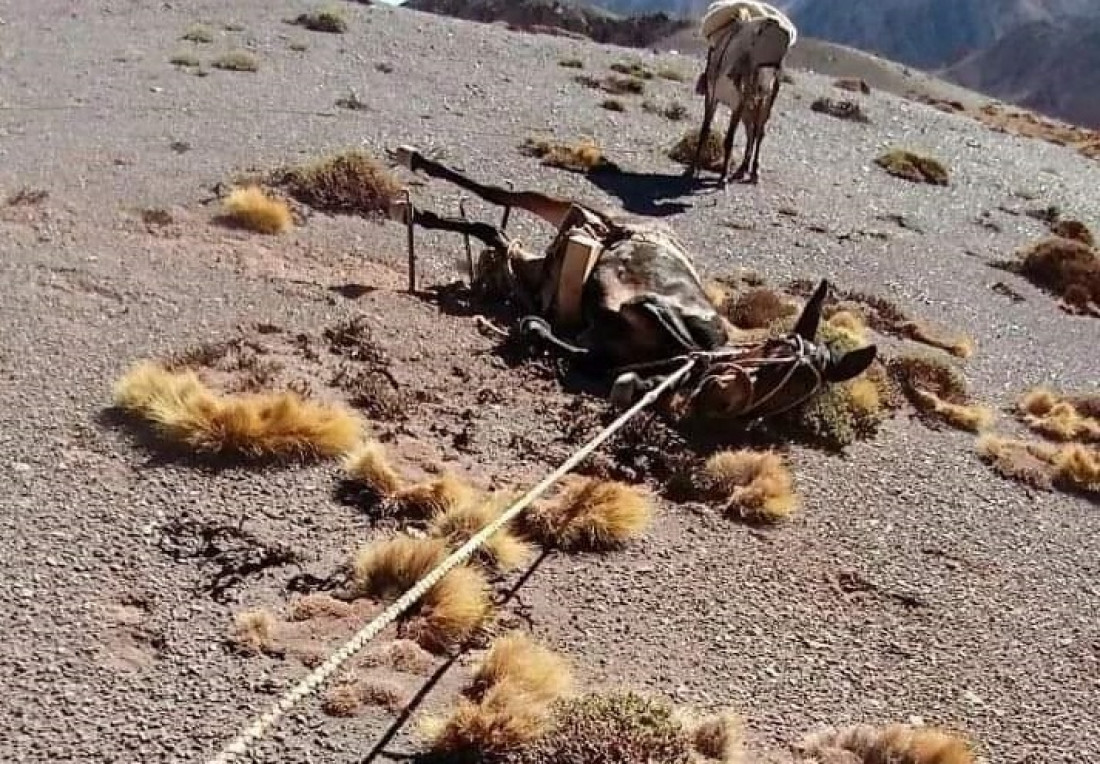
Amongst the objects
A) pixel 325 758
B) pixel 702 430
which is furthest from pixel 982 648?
pixel 325 758

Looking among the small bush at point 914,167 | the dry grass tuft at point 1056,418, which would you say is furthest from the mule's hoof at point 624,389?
the small bush at point 914,167

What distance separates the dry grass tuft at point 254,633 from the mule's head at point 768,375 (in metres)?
3.21

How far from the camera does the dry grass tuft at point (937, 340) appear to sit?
1150cm

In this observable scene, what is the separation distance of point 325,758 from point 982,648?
3372 millimetres

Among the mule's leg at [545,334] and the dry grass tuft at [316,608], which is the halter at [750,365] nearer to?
the mule's leg at [545,334]

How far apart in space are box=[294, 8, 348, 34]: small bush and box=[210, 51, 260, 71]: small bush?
4.46 meters

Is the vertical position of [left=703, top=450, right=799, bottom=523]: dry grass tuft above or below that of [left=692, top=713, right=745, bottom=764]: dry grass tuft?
below

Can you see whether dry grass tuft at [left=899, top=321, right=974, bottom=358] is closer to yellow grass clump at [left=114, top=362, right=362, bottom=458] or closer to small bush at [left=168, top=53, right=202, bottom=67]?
yellow grass clump at [left=114, top=362, right=362, bottom=458]

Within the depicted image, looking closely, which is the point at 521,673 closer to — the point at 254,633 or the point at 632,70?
the point at 254,633

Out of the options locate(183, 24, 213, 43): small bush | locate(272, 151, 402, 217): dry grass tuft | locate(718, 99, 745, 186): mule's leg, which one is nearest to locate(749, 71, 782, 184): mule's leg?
locate(718, 99, 745, 186): mule's leg

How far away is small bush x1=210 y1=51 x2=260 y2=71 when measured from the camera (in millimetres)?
18516

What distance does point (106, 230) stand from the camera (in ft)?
30.9

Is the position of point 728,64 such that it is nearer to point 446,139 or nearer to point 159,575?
point 446,139

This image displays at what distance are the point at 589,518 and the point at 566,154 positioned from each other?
10251mm
